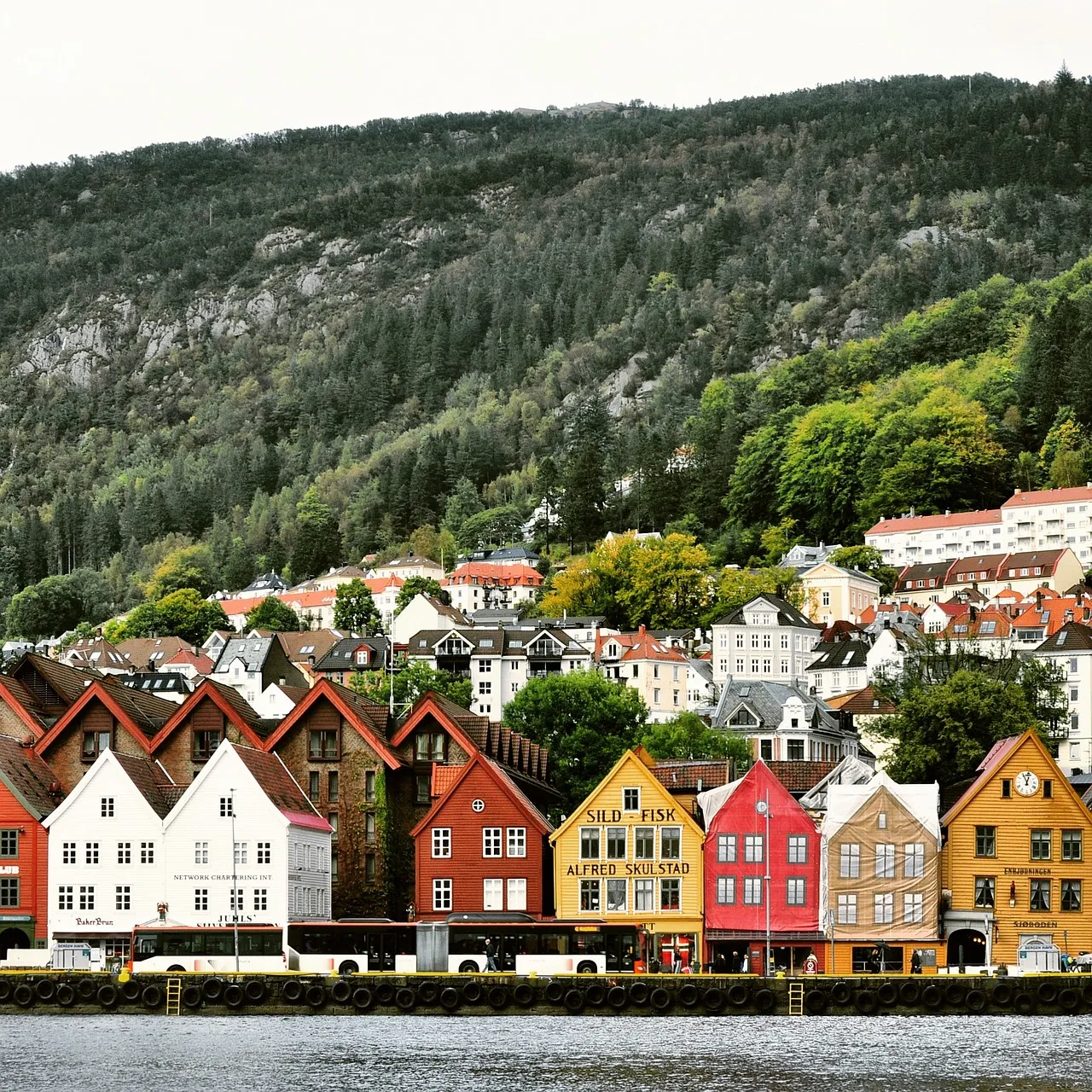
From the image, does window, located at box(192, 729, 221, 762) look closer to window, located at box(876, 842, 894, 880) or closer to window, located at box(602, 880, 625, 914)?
window, located at box(602, 880, 625, 914)

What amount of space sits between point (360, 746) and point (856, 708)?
78061mm

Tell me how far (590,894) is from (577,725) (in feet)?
89.6

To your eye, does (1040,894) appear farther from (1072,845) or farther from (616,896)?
(616,896)

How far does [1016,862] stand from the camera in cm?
10050

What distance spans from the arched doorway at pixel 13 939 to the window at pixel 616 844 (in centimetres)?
2698

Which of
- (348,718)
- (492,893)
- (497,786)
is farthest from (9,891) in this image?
(497,786)

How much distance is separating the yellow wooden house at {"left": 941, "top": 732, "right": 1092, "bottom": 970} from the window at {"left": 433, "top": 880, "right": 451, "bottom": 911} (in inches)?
892

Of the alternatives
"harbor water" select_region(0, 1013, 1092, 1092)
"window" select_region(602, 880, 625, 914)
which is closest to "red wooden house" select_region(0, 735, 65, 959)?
"harbor water" select_region(0, 1013, 1092, 1092)

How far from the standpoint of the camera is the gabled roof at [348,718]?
346 feet

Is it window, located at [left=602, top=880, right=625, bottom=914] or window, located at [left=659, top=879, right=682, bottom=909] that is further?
window, located at [left=602, top=880, right=625, bottom=914]

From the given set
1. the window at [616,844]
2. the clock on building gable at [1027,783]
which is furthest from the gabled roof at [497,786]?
the clock on building gable at [1027,783]

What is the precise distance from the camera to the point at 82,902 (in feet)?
330

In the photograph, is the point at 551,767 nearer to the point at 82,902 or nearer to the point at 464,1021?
the point at 82,902

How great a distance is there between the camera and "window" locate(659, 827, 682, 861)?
100750mm
